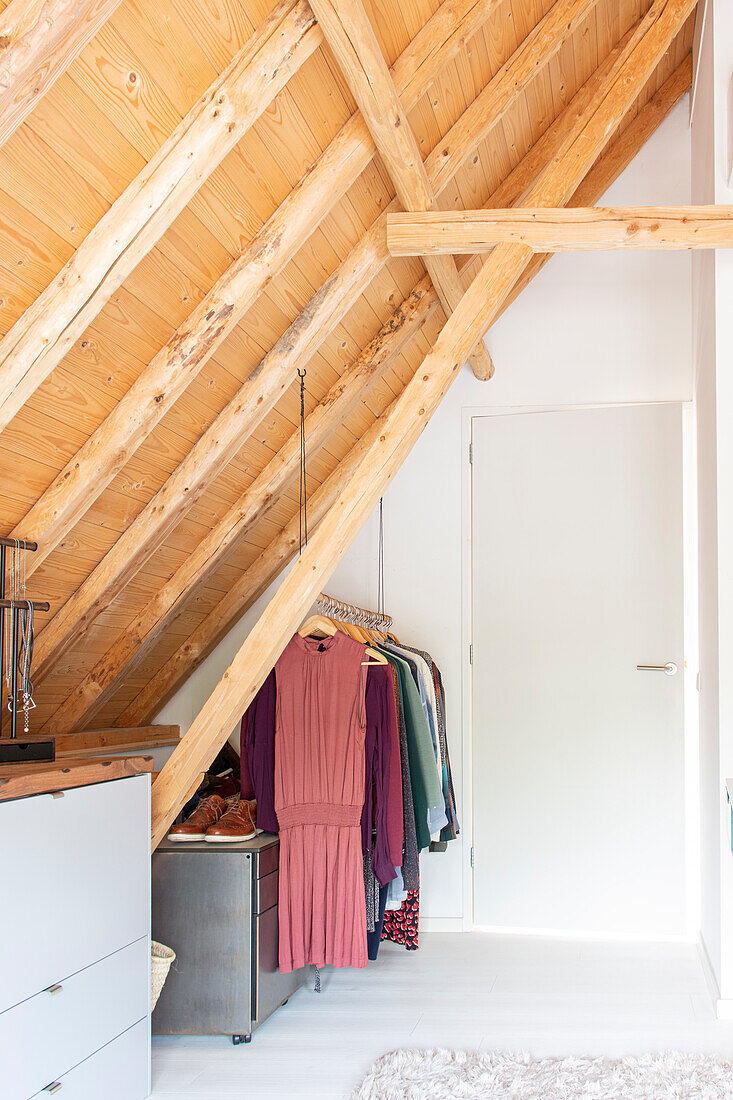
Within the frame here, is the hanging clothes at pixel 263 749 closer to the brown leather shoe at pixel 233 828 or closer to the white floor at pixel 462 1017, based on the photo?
the brown leather shoe at pixel 233 828

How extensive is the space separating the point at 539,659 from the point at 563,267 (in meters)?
1.76

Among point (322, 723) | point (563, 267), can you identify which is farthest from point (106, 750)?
point (563, 267)

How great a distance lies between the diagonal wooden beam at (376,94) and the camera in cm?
214

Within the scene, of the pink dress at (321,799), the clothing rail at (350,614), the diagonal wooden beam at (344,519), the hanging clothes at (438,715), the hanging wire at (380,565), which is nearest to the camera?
the diagonal wooden beam at (344,519)

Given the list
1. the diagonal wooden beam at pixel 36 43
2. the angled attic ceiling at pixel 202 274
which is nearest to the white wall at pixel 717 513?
the angled attic ceiling at pixel 202 274

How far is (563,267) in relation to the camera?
437 cm

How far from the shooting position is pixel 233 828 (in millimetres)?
3061

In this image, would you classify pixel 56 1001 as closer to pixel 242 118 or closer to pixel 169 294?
pixel 169 294

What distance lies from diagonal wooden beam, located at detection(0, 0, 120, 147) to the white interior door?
2928 mm

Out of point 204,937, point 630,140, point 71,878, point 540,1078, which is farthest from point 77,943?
point 630,140

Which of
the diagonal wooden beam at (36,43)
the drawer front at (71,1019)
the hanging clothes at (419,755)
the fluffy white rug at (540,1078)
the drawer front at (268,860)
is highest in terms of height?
the diagonal wooden beam at (36,43)

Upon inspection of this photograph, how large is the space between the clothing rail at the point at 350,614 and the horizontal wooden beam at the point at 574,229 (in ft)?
4.11

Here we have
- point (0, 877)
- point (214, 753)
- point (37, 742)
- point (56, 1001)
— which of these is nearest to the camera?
point (0, 877)

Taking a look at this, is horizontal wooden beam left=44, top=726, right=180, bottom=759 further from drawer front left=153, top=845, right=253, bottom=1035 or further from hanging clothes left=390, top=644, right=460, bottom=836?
hanging clothes left=390, top=644, right=460, bottom=836
